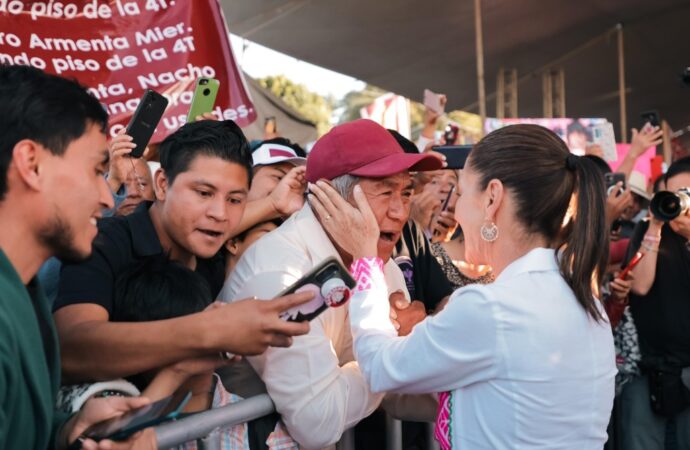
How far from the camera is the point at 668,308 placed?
163 inches

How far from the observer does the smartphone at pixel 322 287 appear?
1.83 meters

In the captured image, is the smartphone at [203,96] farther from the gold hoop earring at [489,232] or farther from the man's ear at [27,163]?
the man's ear at [27,163]

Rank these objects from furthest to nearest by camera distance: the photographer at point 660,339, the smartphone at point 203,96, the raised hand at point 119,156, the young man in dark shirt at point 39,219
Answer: the photographer at point 660,339, the smartphone at point 203,96, the raised hand at point 119,156, the young man in dark shirt at point 39,219

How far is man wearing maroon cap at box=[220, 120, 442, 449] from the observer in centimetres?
219

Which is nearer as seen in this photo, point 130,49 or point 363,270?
point 363,270

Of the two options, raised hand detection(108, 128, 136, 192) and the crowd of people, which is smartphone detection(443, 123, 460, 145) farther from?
raised hand detection(108, 128, 136, 192)

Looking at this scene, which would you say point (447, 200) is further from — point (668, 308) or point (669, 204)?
point (668, 308)

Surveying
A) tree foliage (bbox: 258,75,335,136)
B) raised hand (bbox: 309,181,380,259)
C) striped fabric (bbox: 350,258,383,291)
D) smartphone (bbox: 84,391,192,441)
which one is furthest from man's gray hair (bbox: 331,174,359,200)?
tree foliage (bbox: 258,75,335,136)

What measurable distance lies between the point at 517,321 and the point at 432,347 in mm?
221

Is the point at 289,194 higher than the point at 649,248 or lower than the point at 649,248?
higher

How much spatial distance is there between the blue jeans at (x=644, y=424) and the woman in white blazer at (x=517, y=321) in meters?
2.17

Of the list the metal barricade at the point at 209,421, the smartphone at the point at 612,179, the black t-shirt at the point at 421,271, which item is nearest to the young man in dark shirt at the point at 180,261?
the metal barricade at the point at 209,421

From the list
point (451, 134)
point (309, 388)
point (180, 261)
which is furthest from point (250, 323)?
point (451, 134)

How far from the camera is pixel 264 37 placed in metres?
9.34
